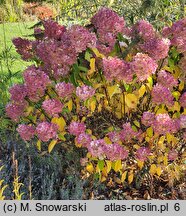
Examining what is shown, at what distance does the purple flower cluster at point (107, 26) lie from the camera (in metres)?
3.00

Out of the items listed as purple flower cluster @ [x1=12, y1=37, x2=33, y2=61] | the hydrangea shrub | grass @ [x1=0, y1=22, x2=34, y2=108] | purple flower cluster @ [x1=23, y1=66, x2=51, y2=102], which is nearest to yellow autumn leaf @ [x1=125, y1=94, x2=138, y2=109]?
the hydrangea shrub

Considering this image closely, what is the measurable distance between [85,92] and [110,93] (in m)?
0.15

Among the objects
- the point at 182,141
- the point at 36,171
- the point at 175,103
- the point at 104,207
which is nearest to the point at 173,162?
the point at 182,141

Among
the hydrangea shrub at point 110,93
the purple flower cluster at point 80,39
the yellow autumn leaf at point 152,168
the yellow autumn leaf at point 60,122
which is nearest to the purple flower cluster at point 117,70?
the hydrangea shrub at point 110,93

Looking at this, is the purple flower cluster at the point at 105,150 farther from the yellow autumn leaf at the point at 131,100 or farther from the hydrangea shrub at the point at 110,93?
the yellow autumn leaf at the point at 131,100

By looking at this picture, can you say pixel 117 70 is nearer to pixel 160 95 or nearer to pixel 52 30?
pixel 160 95

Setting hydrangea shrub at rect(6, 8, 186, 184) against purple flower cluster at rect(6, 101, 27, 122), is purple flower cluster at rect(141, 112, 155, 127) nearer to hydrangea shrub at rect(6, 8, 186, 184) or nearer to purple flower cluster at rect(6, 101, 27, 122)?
hydrangea shrub at rect(6, 8, 186, 184)

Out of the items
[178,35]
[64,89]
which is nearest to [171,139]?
[178,35]

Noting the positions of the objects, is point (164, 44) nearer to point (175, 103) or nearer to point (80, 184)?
point (175, 103)

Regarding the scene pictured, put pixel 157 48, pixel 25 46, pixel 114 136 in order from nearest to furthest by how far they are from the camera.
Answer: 1. pixel 157 48
2. pixel 114 136
3. pixel 25 46

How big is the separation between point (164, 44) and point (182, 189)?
1.06 metres

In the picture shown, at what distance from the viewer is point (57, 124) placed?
9.78 ft

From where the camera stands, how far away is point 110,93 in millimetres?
2854

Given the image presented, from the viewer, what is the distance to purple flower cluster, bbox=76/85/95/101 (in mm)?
2789
